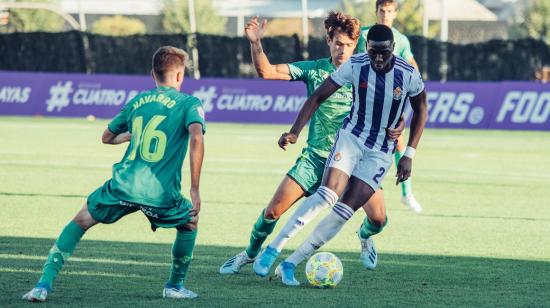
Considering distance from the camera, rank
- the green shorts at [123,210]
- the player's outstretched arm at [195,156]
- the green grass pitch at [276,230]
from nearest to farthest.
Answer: the player's outstretched arm at [195,156] < the green shorts at [123,210] < the green grass pitch at [276,230]

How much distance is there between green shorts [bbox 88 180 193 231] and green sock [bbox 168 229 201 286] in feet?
0.48

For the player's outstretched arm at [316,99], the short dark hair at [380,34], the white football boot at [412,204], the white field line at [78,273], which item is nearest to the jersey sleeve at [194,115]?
the player's outstretched arm at [316,99]

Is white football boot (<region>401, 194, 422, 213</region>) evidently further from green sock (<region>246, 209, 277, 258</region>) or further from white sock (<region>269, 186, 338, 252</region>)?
white sock (<region>269, 186, 338, 252</region>)

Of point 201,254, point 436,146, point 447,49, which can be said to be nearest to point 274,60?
point 447,49

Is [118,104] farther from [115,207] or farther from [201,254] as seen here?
[115,207]

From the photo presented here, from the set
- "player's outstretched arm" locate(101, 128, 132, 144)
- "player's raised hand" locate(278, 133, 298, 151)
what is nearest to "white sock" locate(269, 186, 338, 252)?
"player's raised hand" locate(278, 133, 298, 151)

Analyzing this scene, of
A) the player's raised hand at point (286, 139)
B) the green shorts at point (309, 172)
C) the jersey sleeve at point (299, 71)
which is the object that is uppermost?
the jersey sleeve at point (299, 71)

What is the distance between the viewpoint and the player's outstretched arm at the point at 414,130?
29.0ft

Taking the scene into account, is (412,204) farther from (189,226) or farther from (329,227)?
(189,226)

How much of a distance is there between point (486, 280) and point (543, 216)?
5.03 metres

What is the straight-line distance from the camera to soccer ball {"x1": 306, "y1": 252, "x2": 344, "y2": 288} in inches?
338

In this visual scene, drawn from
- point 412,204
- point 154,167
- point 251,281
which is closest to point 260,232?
point 251,281

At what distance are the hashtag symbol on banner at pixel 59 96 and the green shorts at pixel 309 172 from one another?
74.5 feet

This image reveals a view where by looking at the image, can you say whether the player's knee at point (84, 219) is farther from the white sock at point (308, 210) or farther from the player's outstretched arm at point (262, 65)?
the player's outstretched arm at point (262, 65)
